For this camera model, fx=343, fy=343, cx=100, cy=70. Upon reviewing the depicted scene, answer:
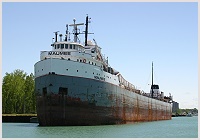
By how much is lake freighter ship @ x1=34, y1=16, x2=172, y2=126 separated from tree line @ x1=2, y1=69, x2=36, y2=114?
16873 mm

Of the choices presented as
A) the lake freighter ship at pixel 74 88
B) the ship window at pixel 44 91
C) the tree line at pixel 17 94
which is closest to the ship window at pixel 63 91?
the lake freighter ship at pixel 74 88

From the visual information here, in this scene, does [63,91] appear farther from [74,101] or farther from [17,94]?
[17,94]

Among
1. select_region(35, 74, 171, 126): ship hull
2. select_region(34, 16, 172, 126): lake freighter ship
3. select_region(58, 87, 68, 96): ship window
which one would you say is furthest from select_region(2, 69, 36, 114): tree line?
select_region(58, 87, 68, 96): ship window

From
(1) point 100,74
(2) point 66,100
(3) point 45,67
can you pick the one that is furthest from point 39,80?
(1) point 100,74

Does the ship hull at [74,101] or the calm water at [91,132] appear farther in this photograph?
the ship hull at [74,101]

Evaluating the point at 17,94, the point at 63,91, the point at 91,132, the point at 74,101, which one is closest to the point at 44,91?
the point at 63,91

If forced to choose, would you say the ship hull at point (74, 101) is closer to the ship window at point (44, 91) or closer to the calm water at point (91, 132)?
the ship window at point (44, 91)

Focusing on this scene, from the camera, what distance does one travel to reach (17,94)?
38.3 m

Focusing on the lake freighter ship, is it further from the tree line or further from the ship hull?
the tree line

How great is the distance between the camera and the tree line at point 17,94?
38438mm

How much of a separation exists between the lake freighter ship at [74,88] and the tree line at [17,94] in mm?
16873

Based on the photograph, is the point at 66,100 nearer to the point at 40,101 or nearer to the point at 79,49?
the point at 40,101

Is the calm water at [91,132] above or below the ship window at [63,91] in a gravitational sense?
below

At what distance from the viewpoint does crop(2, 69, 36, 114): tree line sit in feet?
126
